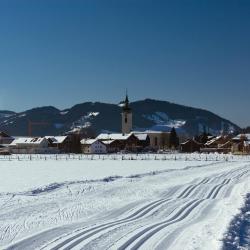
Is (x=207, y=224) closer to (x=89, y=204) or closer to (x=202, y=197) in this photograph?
(x=89, y=204)

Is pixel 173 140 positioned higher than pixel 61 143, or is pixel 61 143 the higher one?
pixel 173 140

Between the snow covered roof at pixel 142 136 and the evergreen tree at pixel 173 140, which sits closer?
the snow covered roof at pixel 142 136

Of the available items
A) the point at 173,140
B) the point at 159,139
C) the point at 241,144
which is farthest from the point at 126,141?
the point at 241,144

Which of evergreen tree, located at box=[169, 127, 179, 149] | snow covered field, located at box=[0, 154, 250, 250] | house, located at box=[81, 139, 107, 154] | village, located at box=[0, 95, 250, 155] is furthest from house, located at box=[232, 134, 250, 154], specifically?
snow covered field, located at box=[0, 154, 250, 250]

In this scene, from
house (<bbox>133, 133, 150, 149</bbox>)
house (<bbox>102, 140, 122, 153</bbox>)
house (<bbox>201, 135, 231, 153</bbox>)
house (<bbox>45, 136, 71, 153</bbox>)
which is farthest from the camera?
house (<bbox>133, 133, 150, 149</bbox>)

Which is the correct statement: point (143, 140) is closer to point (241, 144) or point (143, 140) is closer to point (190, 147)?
point (190, 147)

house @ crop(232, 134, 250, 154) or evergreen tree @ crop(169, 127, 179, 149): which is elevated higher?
evergreen tree @ crop(169, 127, 179, 149)

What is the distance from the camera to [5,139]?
16762 cm

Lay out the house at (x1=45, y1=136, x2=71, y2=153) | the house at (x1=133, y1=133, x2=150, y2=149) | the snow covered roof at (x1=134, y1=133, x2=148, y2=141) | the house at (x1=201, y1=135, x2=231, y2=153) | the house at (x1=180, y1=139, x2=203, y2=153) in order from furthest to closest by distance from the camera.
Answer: the snow covered roof at (x1=134, y1=133, x2=148, y2=141), the house at (x1=133, y1=133, x2=150, y2=149), the house at (x1=45, y1=136, x2=71, y2=153), the house at (x1=180, y1=139, x2=203, y2=153), the house at (x1=201, y1=135, x2=231, y2=153)

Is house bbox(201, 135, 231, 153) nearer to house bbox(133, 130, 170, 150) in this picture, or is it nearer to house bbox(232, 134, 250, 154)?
house bbox(232, 134, 250, 154)

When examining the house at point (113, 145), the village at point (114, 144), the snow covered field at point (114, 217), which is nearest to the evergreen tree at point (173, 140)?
the village at point (114, 144)

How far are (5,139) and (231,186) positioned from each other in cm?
14278

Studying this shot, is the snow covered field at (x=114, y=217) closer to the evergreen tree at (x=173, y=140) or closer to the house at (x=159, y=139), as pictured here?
the evergreen tree at (x=173, y=140)

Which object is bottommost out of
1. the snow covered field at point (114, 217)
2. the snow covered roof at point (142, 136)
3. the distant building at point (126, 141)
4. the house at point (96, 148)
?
the snow covered field at point (114, 217)
